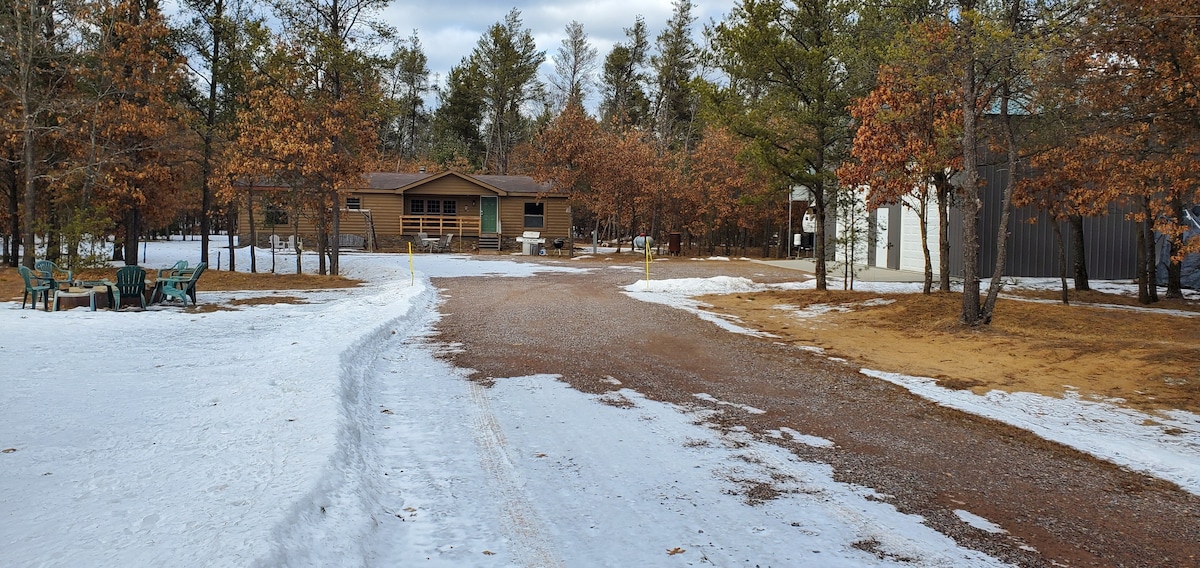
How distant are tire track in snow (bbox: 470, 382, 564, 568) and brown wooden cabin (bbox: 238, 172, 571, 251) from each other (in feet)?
111

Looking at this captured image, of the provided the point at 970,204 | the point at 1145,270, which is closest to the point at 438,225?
the point at 1145,270

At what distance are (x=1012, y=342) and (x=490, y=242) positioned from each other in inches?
1268

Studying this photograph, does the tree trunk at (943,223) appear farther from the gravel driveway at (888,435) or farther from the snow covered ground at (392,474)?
the snow covered ground at (392,474)

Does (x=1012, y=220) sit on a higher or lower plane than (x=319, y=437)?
higher

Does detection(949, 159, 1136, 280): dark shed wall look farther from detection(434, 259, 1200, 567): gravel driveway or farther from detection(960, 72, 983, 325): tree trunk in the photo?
detection(434, 259, 1200, 567): gravel driveway

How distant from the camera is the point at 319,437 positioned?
16.9 ft

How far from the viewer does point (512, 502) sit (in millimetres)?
4309

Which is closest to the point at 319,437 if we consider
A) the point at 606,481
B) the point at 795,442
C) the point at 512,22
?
the point at 606,481

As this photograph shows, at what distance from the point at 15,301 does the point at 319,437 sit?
12.3 meters

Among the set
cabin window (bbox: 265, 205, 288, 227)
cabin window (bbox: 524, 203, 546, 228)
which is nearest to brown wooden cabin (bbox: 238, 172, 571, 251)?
cabin window (bbox: 524, 203, 546, 228)

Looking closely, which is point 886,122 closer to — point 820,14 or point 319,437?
point 820,14

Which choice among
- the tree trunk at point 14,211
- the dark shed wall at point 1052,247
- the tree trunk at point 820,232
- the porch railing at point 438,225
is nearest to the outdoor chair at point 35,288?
the tree trunk at point 14,211

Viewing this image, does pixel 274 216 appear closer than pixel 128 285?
No

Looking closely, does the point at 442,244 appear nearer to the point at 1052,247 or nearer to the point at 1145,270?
the point at 1052,247
